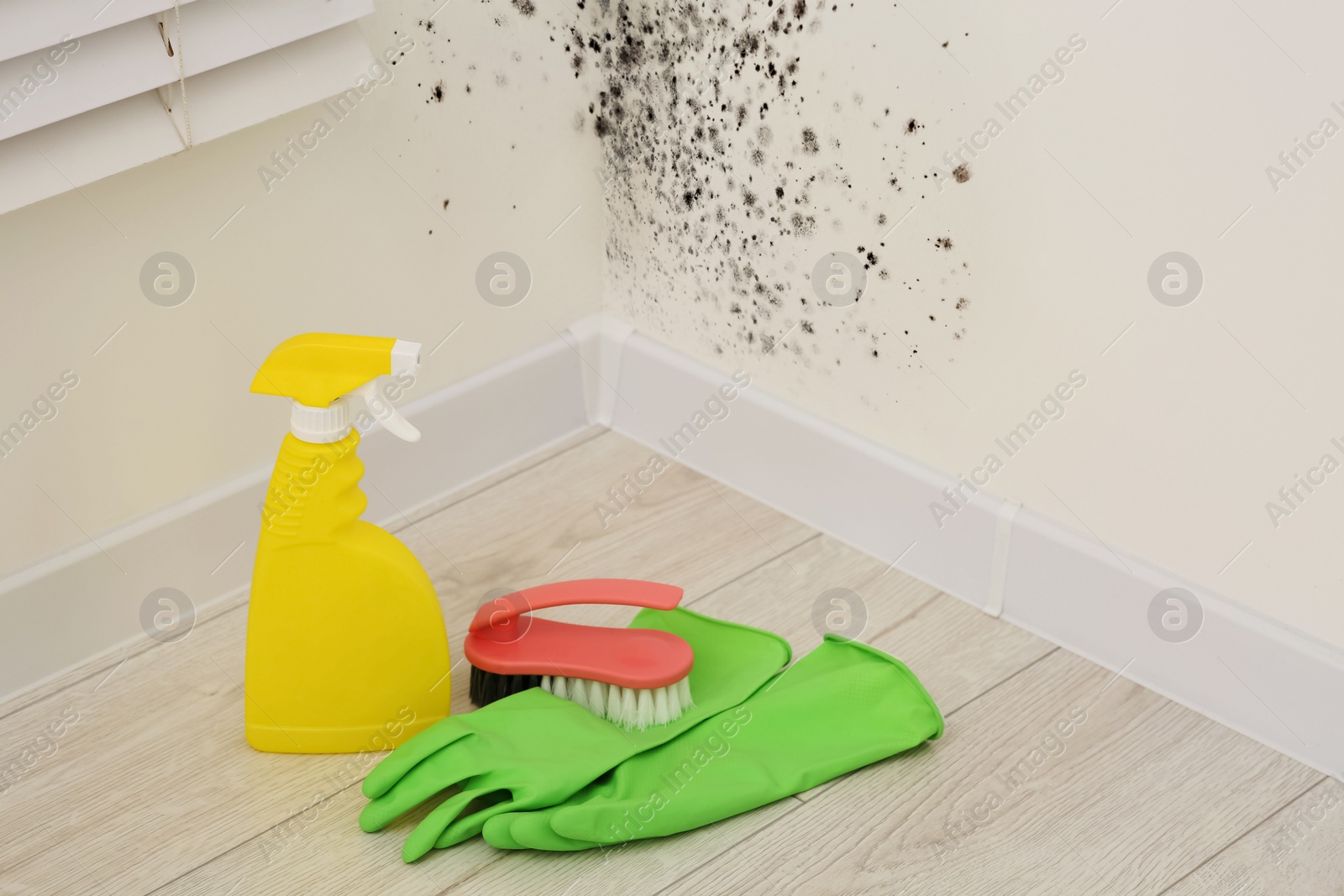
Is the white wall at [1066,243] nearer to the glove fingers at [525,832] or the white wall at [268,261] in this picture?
the white wall at [268,261]

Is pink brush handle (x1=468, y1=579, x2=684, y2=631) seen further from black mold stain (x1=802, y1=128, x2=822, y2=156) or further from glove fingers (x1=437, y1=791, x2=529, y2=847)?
black mold stain (x1=802, y1=128, x2=822, y2=156)

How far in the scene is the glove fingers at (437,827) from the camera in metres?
0.78

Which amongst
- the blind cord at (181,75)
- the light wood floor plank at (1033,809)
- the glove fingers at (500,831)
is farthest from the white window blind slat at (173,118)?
the light wood floor plank at (1033,809)

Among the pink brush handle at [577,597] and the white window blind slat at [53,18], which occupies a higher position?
the white window blind slat at [53,18]

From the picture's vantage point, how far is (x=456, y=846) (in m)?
0.80

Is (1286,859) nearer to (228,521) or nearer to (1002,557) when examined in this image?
(1002,557)

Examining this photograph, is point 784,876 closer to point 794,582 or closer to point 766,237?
point 794,582

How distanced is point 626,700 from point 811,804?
0.46ft

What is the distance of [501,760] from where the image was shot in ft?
2.62

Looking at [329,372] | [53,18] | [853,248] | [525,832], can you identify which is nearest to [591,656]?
[525,832]

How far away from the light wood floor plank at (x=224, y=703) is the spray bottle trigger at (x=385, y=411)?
24 centimetres

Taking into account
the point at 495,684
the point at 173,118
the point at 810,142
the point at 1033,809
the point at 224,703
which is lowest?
the point at 224,703

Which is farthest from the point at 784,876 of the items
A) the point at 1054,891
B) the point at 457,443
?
the point at 457,443

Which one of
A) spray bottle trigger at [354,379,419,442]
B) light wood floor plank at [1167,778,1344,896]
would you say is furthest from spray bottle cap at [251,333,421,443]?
light wood floor plank at [1167,778,1344,896]
